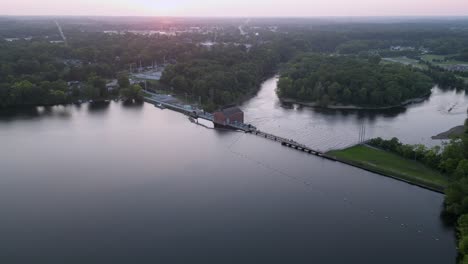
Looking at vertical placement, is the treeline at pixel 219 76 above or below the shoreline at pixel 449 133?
above

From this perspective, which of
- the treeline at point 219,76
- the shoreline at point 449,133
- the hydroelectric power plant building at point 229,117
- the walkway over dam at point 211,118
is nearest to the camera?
the walkway over dam at point 211,118

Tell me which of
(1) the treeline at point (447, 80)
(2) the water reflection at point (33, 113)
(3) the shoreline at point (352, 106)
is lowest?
(2) the water reflection at point (33, 113)

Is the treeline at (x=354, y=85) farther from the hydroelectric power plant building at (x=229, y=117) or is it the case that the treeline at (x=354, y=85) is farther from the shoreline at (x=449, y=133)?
the hydroelectric power plant building at (x=229, y=117)

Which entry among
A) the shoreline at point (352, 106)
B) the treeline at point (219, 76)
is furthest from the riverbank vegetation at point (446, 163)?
the treeline at point (219, 76)

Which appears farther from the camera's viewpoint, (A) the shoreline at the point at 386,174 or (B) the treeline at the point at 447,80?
(B) the treeline at the point at 447,80

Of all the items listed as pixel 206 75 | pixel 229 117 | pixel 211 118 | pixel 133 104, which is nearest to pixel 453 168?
pixel 229 117

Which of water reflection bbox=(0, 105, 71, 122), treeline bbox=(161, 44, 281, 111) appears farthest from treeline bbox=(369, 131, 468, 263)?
water reflection bbox=(0, 105, 71, 122)

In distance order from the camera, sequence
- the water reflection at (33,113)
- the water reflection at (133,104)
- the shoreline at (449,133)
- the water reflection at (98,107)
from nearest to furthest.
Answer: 1. the shoreline at (449,133)
2. the water reflection at (33,113)
3. the water reflection at (98,107)
4. the water reflection at (133,104)

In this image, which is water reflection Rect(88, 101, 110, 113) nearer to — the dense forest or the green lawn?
the dense forest
